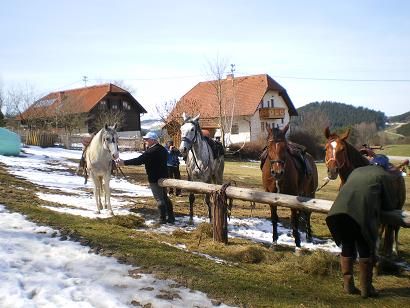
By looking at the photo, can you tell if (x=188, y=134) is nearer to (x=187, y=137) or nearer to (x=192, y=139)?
(x=187, y=137)

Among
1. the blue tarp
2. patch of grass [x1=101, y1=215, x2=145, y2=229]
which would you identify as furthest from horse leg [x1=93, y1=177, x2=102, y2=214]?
the blue tarp

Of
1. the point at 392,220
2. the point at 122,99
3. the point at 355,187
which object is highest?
the point at 122,99

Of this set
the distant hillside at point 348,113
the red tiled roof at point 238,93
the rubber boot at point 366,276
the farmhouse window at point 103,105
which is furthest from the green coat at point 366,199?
the distant hillside at point 348,113

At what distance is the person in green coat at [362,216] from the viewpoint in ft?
16.8

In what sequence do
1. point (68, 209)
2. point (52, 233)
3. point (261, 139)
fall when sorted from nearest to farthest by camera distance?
point (52, 233) → point (68, 209) → point (261, 139)

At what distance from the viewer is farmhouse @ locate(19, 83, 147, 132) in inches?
1807

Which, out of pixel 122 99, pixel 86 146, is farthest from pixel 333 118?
pixel 86 146

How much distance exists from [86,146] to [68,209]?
1862 millimetres

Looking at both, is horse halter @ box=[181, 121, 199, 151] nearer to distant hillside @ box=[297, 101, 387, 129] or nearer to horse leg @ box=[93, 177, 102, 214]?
horse leg @ box=[93, 177, 102, 214]

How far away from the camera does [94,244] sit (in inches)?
248

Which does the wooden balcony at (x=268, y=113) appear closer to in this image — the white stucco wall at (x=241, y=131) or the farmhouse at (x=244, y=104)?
the farmhouse at (x=244, y=104)

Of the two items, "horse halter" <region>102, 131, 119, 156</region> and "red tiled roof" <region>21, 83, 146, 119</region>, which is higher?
"red tiled roof" <region>21, 83, 146, 119</region>

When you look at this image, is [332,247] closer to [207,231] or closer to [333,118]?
[207,231]

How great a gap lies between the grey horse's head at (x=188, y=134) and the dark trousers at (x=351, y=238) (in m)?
4.43
